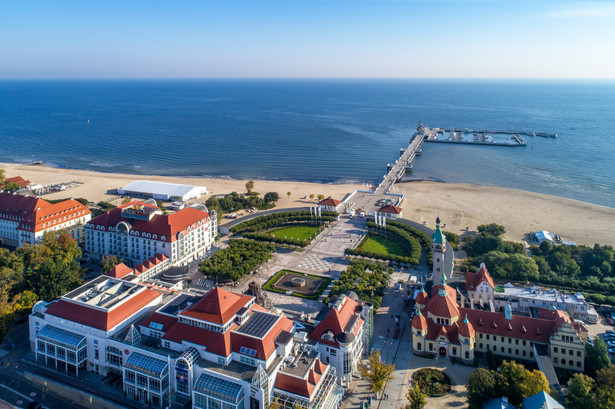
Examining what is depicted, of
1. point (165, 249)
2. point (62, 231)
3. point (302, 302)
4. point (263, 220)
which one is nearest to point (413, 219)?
point (263, 220)

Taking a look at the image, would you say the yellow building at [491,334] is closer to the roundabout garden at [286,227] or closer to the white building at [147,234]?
the roundabout garden at [286,227]

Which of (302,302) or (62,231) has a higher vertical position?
(62,231)

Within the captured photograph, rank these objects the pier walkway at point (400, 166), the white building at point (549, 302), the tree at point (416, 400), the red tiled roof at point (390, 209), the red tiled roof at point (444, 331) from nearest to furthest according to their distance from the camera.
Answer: the tree at point (416, 400), the red tiled roof at point (444, 331), the white building at point (549, 302), the red tiled roof at point (390, 209), the pier walkway at point (400, 166)

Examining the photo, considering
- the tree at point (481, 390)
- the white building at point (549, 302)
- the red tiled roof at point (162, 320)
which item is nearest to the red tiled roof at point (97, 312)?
the red tiled roof at point (162, 320)

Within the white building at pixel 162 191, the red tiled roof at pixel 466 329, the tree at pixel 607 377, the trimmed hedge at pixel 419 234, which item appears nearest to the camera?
the tree at pixel 607 377

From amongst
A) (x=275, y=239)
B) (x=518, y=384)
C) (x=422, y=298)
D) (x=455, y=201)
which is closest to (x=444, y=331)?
(x=422, y=298)

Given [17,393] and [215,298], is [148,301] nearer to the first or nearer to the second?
[215,298]

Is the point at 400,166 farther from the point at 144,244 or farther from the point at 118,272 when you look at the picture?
the point at 118,272
